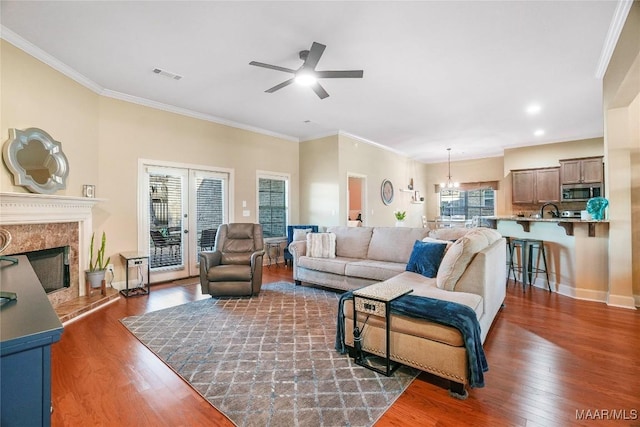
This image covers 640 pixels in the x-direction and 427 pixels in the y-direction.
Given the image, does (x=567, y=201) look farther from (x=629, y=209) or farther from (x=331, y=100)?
(x=331, y=100)

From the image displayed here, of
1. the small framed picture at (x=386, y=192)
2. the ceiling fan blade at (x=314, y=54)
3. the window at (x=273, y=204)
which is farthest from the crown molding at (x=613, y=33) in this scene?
the window at (x=273, y=204)

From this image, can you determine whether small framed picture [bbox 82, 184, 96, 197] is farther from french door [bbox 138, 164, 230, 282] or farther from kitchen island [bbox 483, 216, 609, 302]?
kitchen island [bbox 483, 216, 609, 302]

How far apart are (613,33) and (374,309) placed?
3.71 m

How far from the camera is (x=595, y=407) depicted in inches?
72.5

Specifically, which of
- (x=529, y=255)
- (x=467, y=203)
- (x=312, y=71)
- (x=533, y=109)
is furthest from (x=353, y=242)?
(x=467, y=203)

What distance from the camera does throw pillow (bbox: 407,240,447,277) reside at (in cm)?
321

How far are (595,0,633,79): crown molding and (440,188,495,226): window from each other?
604 cm

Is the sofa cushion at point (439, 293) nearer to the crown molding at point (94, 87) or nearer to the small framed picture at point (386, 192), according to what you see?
the crown molding at point (94, 87)

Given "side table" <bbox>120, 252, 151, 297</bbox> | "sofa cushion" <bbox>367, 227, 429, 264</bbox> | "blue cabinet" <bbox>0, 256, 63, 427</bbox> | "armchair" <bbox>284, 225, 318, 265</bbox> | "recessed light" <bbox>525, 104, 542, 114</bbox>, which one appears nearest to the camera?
"blue cabinet" <bbox>0, 256, 63, 427</bbox>

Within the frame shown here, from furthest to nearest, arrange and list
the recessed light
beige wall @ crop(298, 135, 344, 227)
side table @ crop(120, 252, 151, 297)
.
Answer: beige wall @ crop(298, 135, 344, 227)
the recessed light
side table @ crop(120, 252, 151, 297)

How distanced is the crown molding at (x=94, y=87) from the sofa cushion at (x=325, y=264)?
10.3 ft

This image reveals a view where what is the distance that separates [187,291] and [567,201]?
892cm

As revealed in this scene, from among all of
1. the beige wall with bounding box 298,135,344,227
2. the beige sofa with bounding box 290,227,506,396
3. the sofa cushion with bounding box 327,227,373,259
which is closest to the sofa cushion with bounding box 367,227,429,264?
the beige sofa with bounding box 290,227,506,396

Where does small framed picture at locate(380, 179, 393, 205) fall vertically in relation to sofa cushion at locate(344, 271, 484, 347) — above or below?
above
